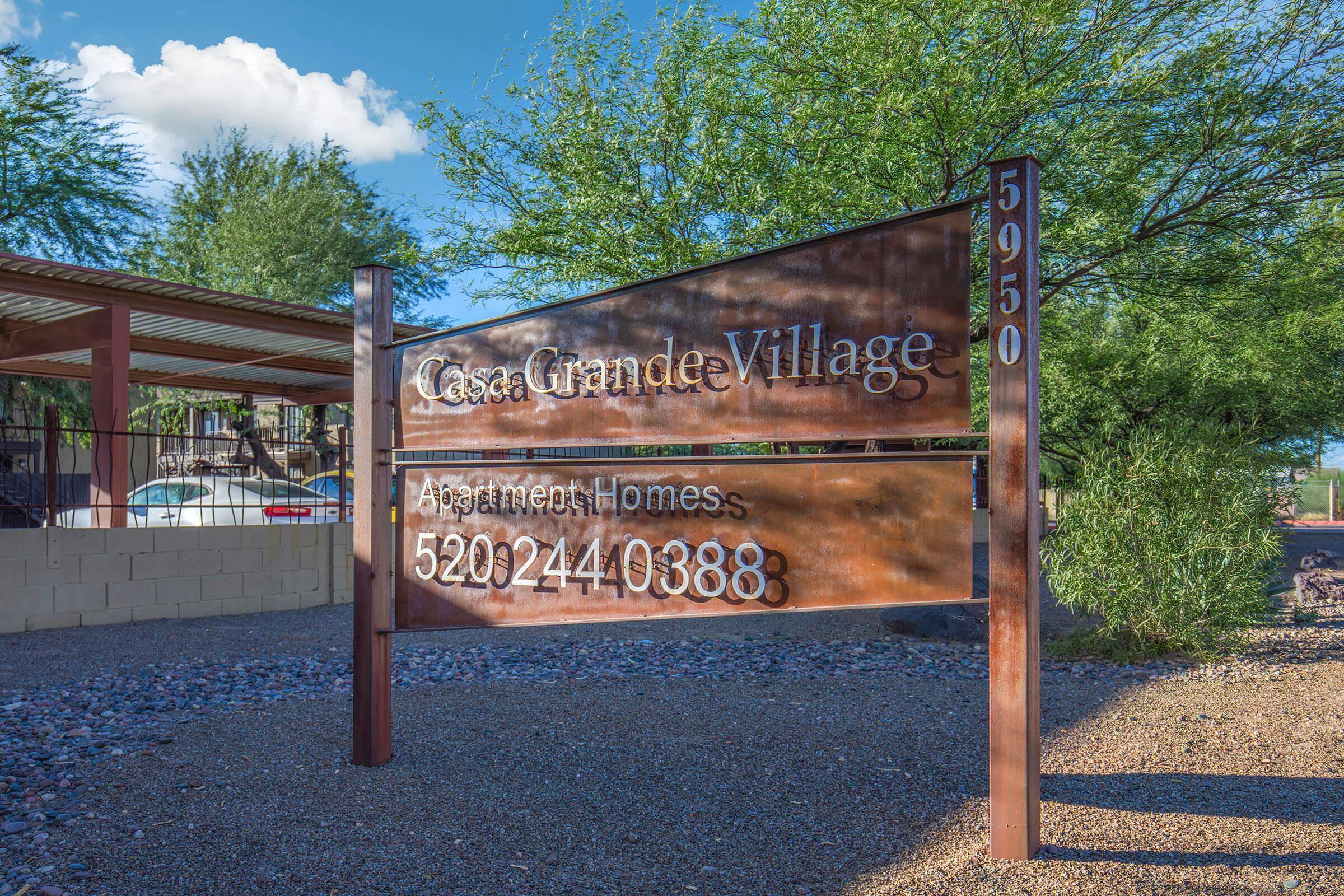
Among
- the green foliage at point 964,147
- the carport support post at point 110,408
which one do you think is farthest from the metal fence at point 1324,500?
the carport support post at point 110,408

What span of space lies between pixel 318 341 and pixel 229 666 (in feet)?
20.8

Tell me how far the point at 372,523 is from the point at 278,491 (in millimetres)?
9989

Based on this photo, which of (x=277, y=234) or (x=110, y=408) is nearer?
(x=110, y=408)

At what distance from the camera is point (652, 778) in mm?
4070

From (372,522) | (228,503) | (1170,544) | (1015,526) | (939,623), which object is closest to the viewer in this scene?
(1015,526)

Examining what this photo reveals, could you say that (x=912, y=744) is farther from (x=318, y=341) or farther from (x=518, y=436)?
(x=318, y=341)

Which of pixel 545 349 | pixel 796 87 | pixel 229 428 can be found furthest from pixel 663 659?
pixel 229 428

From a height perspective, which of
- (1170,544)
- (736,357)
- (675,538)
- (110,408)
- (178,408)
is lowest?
(1170,544)

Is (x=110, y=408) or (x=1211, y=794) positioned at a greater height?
(x=110, y=408)

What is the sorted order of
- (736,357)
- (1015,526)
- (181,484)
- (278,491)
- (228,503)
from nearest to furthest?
(1015,526), (736,357), (181,484), (228,503), (278,491)

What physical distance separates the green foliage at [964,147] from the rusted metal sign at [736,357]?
3947 millimetres

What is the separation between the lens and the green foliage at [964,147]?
289 inches

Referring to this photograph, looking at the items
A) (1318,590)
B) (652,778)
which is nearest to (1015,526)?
(652,778)

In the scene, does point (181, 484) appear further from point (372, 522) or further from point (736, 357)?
point (736, 357)
